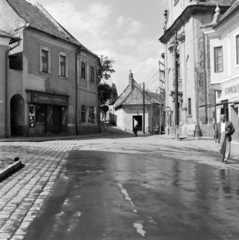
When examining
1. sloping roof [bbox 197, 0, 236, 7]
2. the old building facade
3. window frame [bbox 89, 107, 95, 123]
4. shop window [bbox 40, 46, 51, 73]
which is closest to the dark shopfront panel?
shop window [bbox 40, 46, 51, 73]

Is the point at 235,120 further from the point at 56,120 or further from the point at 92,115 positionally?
the point at 92,115

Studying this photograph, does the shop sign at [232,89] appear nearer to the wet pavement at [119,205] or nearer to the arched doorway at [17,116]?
the wet pavement at [119,205]

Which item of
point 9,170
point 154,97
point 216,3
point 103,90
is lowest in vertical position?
point 9,170

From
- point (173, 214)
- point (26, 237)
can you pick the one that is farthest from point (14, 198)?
point (173, 214)

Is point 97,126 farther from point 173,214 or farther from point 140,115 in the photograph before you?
point 173,214

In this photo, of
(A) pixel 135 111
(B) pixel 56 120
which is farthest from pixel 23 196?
(A) pixel 135 111

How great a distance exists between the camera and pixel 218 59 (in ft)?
72.0

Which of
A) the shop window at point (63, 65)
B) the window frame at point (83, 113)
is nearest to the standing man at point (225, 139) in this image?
the shop window at point (63, 65)

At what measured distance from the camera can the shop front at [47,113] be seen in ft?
84.7

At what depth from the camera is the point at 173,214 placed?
14.5ft

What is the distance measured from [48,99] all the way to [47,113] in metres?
1.30

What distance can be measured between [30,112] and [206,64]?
16.0m

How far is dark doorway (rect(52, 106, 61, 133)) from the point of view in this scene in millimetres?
28742

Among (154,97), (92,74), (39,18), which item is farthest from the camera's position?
(154,97)
